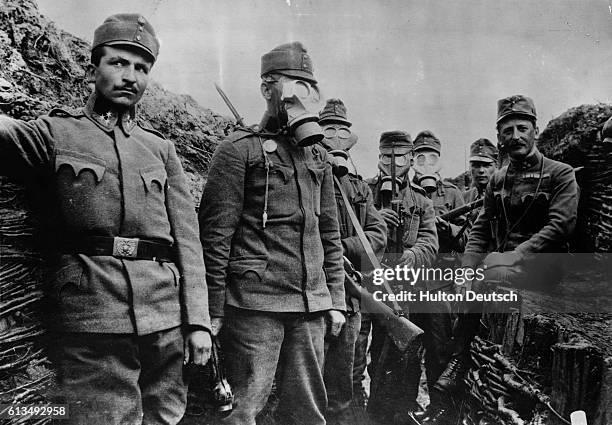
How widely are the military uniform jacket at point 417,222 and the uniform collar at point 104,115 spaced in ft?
8.54

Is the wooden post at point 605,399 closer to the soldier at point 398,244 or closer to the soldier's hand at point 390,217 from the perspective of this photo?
the soldier at point 398,244

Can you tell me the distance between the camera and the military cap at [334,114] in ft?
13.5

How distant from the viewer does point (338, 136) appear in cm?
416

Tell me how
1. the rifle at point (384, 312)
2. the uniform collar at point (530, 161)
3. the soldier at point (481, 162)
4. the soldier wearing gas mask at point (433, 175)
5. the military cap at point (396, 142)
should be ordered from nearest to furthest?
1. the rifle at point (384, 312)
2. the uniform collar at point (530, 161)
3. the military cap at point (396, 142)
4. the soldier wearing gas mask at point (433, 175)
5. the soldier at point (481, 162)

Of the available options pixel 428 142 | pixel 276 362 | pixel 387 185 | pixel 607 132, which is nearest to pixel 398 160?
pixel 387 185

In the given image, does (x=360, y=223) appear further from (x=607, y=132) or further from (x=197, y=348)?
(x=197, y=348)

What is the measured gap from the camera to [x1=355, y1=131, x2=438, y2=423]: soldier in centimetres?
379

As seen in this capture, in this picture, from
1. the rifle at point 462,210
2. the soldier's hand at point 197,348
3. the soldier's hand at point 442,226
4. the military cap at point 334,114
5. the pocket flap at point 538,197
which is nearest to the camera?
the soldier's hand at point 197,348

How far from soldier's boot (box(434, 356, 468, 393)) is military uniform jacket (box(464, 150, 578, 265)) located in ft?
2.23

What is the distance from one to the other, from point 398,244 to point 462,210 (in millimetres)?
1339

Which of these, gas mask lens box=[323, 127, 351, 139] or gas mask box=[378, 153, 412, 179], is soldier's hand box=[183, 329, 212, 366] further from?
gas mask box=[378, 153, 412, 179]

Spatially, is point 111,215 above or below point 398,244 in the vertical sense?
above

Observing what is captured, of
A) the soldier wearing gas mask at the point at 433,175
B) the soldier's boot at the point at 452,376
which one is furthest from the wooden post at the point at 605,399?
the soldier wearing gas mask at the point at 433,175

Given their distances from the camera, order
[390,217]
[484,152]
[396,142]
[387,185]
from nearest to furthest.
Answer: [390,217] → [387,185] → [396,142] → [484,152]
